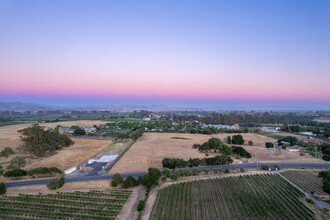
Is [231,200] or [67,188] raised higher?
[231,200]

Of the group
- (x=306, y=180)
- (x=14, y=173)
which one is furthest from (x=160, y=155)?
(x=306, y=180)

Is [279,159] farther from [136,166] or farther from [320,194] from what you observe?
[136,166]

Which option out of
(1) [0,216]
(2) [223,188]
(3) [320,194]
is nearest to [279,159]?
(3) [320,194]

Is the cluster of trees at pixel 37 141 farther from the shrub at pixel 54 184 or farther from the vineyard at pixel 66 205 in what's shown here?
the vineyard at pixel 66 205

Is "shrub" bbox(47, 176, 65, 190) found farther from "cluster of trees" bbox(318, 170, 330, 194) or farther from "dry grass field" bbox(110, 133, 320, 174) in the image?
"cluster of trees" bbox(318, 170, 330, 194)

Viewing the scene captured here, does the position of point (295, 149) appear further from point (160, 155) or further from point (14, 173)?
point (14, 173)

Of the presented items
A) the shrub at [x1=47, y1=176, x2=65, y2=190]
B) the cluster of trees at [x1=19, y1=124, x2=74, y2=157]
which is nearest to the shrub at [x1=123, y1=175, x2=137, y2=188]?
the shrub at [x1=47, y1=176, x2=65, y2=190]
